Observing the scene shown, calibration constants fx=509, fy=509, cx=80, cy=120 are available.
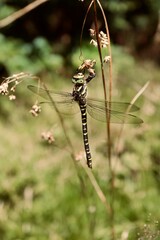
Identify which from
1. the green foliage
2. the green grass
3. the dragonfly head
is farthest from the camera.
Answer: the green foliage

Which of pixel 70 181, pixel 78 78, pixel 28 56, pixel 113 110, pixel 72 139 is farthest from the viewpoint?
pixel 28 56

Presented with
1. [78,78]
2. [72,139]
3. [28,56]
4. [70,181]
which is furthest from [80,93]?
[28,56]

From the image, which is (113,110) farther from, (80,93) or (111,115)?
(80,93)

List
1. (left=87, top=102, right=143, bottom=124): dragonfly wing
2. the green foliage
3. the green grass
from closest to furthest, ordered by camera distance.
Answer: (left=87, top=102, right=143, bottom=124): dragonfly wing
the green grass
the green foliage

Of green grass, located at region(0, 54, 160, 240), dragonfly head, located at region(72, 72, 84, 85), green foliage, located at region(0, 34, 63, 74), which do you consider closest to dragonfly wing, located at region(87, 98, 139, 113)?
dragonfly head, located at region(72, 72, 84, 85)

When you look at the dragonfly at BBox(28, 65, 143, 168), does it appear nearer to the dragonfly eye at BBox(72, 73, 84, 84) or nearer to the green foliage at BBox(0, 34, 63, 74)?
the dragonfly eye at BBox(72, 73, 84, 84)

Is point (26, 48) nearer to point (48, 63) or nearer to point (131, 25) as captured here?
point (48, 63)

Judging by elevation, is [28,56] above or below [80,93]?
above

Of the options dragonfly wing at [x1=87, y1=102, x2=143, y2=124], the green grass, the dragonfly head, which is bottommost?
the green grass
